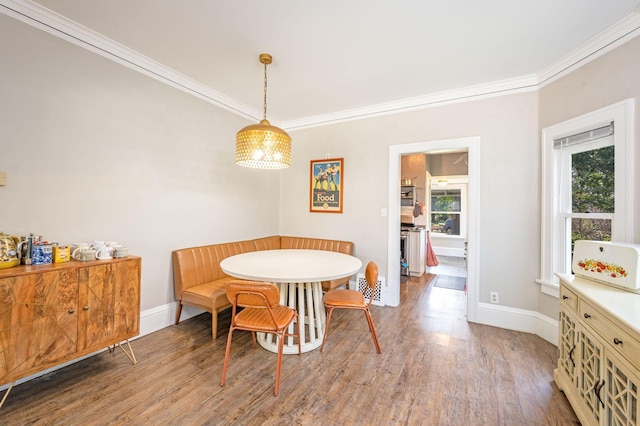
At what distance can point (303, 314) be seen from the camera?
2.40m

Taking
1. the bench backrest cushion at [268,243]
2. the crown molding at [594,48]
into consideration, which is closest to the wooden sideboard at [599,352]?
the crown molding at [594,48]

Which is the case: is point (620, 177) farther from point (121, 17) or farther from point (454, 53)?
point (121, 17)

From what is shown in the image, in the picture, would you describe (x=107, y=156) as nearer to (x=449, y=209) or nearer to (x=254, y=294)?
(x=254, y=294)

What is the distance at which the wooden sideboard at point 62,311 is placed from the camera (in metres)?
1.56

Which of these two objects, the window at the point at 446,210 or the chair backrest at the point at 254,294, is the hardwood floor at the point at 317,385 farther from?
the window at the point at 446,210

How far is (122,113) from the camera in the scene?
8.04ft

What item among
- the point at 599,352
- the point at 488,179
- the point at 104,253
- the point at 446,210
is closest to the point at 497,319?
the point at 488,179

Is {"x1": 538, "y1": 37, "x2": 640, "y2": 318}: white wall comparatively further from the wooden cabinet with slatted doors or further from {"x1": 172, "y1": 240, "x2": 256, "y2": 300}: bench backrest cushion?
{"x1": 172, "y1": 240, "x2": 256, "y2": 300}: bench backrest cushion

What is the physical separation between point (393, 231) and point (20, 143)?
353 cm

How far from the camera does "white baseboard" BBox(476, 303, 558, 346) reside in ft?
8.41

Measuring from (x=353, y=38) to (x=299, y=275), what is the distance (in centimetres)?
195

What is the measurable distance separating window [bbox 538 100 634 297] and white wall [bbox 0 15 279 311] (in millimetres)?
3529

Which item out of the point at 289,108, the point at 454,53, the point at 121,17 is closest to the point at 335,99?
the point at 289,108

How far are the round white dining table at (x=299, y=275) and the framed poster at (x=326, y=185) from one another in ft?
4.26
